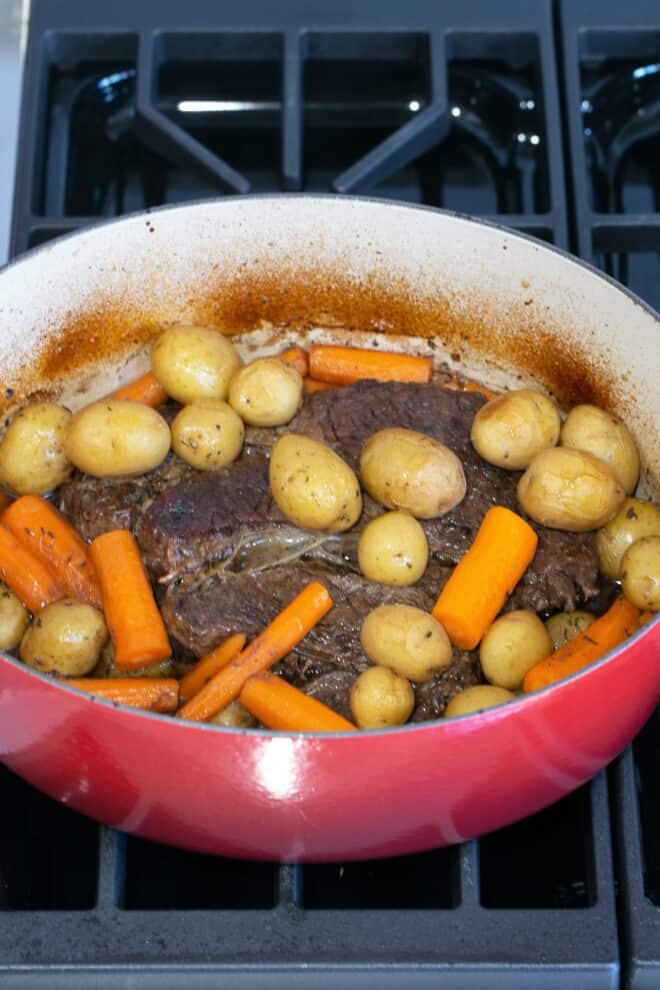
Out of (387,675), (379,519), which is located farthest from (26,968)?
(379,519)

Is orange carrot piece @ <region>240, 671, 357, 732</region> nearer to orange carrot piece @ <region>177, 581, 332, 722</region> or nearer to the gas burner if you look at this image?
orange carrot piece @ <region>177, 581, 332, 722</region>

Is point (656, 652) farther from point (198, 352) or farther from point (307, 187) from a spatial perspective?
point (307, 187)

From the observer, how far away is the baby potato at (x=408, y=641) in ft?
4.94

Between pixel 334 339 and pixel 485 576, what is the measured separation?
0.51m

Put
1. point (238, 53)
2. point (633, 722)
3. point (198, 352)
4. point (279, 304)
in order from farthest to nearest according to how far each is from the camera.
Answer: point (238, 53)
point (279, 304)
point (198, 352)
point (633, 722)

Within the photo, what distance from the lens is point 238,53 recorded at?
2238mm

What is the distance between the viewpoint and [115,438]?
5.47 feet

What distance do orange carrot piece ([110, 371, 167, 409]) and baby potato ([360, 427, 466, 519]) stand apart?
1.15 feet

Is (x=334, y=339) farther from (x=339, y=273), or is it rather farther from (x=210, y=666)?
(x=210, y=666)

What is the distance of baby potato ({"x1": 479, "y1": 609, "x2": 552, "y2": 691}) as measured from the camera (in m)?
1.55

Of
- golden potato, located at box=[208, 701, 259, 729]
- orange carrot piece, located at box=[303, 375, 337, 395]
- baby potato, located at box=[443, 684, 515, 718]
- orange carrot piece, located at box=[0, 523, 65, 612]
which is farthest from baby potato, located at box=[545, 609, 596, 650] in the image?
orange carrot piece, located at box=[0, 523, 65, 612]

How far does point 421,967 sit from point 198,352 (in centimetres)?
85

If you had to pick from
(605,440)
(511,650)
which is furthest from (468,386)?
(511,650)

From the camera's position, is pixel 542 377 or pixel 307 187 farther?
pixel 307 187
